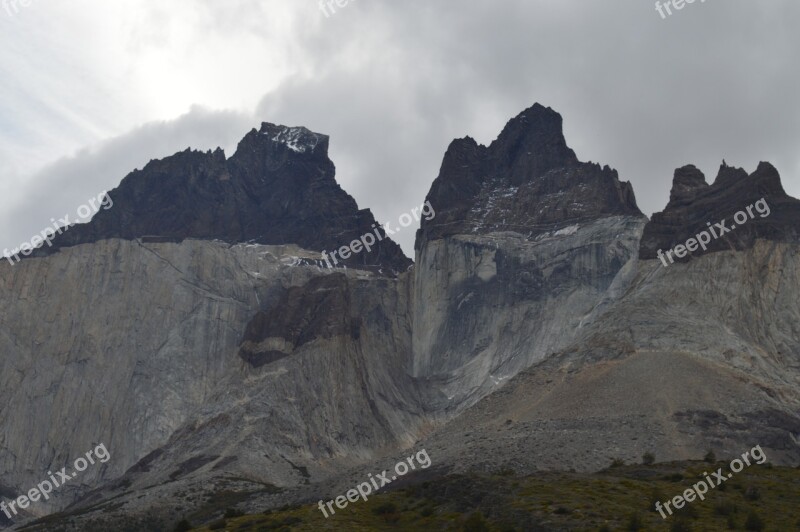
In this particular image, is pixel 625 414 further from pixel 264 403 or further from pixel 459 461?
pixel 264 403

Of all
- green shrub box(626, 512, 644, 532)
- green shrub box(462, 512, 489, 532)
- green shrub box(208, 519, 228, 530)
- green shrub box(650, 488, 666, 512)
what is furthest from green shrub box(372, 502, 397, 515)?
green shrub box(626, 512, 644, 532)

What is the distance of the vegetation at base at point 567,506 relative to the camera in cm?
6956

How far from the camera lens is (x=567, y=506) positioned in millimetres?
72938

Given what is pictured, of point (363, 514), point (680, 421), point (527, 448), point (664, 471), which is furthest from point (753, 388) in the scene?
point (363, 514)

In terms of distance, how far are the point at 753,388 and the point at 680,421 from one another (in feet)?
51.1

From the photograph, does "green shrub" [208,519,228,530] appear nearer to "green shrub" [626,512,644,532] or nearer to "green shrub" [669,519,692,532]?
"green shrub" [626,512,644,532]

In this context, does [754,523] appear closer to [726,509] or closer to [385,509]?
[726,509]

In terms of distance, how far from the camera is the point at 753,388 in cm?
13800

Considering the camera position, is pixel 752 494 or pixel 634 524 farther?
pixel 752 494

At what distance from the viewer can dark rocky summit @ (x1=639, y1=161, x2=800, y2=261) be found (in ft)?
584

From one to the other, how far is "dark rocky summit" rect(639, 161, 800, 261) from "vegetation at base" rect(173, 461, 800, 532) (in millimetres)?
93873

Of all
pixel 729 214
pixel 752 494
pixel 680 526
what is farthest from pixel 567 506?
pixel 729 214

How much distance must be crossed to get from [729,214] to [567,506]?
119 meters

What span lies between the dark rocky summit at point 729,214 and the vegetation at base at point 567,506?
308ft
